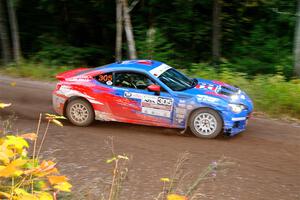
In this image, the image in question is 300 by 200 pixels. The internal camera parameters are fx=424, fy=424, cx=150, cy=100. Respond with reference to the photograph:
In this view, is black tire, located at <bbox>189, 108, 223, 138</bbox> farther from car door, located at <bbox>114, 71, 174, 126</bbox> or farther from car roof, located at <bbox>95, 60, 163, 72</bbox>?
car roof, located at <bbox>95, 60, 163, 72</bbox>

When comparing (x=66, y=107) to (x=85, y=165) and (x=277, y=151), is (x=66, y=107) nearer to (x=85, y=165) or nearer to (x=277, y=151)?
(x=85, y=165)

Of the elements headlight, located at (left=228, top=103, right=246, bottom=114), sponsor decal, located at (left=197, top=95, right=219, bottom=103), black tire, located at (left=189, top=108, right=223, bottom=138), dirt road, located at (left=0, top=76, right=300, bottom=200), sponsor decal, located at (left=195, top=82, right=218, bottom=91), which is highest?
sponsor decal, located at (left=195, top=82, right=218, bottom=91)

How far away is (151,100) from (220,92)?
143 cm

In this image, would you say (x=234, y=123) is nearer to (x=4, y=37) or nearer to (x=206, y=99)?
(x=206, y=99)

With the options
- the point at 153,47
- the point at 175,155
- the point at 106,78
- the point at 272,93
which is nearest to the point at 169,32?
the point at 153,47

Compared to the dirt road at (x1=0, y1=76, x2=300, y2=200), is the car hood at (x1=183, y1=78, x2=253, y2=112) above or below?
Answer: above

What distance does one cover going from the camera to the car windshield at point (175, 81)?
882 centimetres

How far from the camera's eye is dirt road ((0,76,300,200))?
6.29 meters

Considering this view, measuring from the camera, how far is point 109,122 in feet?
32.8

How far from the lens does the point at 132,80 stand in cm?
899

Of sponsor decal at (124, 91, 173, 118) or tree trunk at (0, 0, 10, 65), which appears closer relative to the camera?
sponsor decal at (124, 91, 173, 118)

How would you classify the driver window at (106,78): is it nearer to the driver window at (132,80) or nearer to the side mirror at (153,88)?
the driver window at (132,80)

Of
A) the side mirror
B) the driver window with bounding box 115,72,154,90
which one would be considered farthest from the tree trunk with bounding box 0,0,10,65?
the side mirror

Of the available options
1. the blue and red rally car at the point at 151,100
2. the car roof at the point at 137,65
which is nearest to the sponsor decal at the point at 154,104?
the blue and red rally car at the point at 151,100
